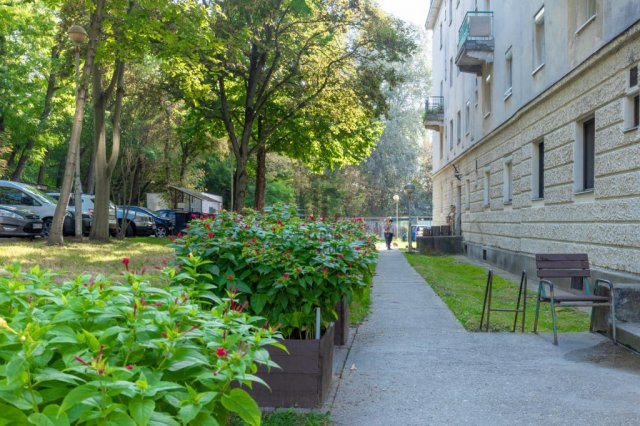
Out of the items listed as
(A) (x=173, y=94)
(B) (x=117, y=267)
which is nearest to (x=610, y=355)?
(B) (x=117, y=267)

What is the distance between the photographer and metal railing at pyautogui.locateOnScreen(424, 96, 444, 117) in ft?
120

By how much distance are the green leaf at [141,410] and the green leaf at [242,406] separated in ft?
1.00

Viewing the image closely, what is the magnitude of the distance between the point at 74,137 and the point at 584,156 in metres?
13.1

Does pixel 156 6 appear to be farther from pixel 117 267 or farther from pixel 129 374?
pixel 129 374

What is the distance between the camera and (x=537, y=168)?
56.2ft

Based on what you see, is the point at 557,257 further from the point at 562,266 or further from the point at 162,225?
the point at 162,225

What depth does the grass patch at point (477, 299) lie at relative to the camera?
360 inches

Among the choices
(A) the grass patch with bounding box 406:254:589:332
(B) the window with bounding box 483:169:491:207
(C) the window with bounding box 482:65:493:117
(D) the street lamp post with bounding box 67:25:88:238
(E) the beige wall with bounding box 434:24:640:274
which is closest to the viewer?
(A) the grass patch with bounding box 406:254:589:332

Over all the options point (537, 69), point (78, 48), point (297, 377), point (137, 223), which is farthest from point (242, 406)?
point (137, 223)

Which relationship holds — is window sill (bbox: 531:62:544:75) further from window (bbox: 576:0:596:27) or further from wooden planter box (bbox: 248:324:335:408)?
wooden planter box (bbox: 248:324:335:408)

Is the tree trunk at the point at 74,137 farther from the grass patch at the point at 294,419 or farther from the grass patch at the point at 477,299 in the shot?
the grass patch at the point at 294,419

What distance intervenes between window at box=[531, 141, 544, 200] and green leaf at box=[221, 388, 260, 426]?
16041mm

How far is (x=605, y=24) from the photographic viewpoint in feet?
37.9

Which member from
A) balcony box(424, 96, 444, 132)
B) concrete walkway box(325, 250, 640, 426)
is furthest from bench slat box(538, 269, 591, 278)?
balcony box(424, 96, 444, 132)
